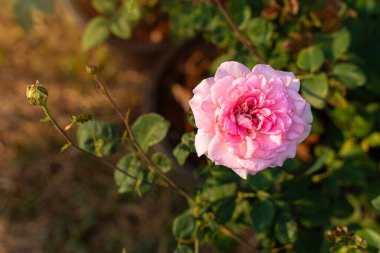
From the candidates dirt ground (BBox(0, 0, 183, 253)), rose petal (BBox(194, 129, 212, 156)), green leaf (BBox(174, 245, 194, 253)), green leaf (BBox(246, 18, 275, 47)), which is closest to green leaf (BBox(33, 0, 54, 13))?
dirt ground (BBox(0, 0, 183, 253))

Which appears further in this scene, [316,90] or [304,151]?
[304,151]

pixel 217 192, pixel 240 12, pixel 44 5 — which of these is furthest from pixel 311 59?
pixel 44 5

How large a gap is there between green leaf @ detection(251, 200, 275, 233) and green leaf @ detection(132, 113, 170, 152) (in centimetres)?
25

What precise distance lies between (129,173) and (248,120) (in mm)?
373

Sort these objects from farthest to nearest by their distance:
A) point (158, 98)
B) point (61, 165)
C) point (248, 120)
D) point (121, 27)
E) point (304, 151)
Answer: point (61, 165)
point (158, 98)
point (304, 151)
point (121, 27)
point (248, 120)

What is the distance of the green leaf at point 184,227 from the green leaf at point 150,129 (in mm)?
163

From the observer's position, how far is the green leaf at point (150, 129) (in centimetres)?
106

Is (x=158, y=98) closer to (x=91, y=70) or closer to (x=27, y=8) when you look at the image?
(x=27, y=8)

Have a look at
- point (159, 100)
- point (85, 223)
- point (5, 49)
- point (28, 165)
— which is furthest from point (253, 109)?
point (5, 49)

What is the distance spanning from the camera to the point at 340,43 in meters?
1.21

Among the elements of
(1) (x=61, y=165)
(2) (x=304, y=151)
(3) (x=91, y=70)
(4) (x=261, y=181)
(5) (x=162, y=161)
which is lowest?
(2) (x=304, y=151)

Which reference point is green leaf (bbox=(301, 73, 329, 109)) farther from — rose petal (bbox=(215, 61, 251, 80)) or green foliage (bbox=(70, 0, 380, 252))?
rose petal (bbox=(215, 61, 251, 80))

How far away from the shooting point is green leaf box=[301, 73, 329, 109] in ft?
3.76

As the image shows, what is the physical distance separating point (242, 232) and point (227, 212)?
0.75 meters
